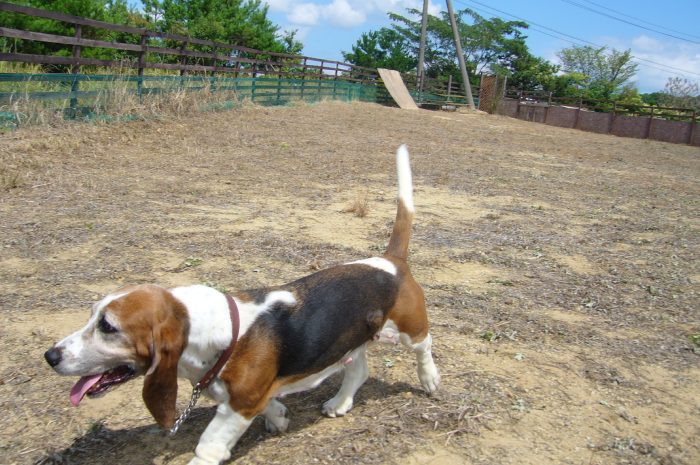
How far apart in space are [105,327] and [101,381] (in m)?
0.26

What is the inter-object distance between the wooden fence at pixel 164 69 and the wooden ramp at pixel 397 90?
77 cm

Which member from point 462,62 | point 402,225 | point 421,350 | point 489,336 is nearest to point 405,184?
point 402,225

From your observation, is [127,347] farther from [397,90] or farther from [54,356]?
[397,90]

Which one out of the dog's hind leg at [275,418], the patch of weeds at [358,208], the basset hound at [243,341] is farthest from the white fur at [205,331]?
the patch of weeds at [358,208]

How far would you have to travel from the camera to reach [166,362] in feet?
8.33

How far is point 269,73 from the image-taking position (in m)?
20.4

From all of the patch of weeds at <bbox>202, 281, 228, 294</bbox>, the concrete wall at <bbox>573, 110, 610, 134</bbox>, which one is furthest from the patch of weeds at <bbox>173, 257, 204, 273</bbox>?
the concrete wall at <bbox>573, 110, 610, 134</bbox>

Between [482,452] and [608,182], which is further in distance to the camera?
[608,182]

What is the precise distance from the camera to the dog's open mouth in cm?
257

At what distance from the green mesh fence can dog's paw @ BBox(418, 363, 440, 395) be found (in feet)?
28.2

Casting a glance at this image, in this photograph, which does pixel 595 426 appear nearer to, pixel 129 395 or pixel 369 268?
pixel 369 268

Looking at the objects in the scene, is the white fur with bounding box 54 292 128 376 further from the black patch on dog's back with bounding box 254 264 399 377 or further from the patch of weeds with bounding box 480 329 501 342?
the patch of weeds with bounding box 480 329 501 342

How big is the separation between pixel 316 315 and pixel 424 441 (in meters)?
0.84

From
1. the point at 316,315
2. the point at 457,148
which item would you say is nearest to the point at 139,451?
the point at 316,315
